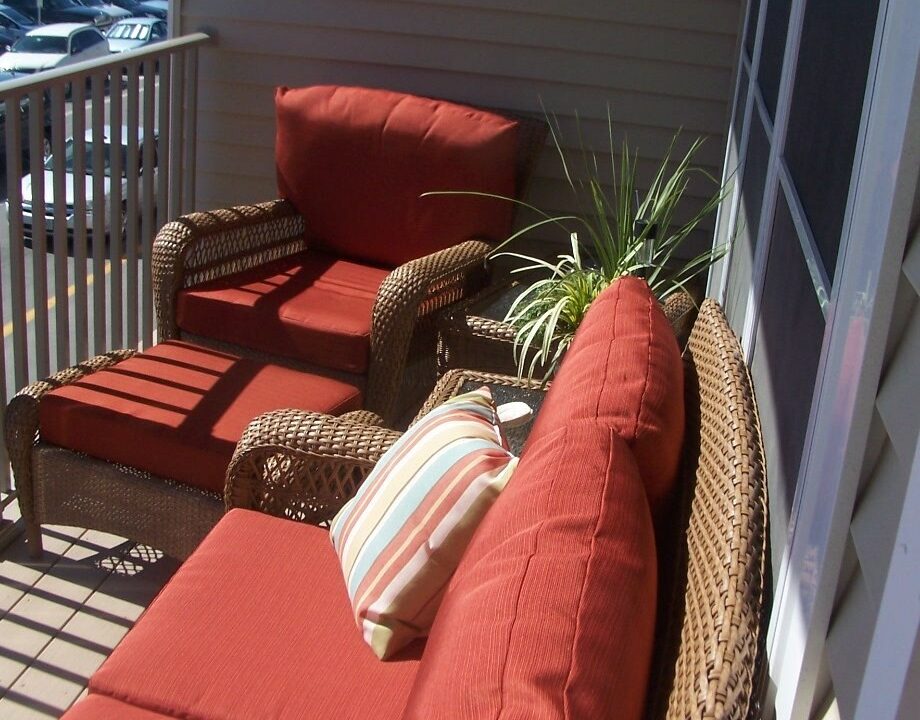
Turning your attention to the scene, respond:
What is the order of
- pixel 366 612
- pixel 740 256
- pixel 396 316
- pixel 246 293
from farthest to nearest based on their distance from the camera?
pixel 246 293 < pixel 396 316 < pixel 740 256 < pixel 366 612

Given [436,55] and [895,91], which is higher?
[895,91]

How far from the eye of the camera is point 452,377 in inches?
108

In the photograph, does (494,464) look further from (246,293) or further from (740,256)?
A: (246,293)

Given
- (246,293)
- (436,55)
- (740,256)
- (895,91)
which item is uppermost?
(895,91)

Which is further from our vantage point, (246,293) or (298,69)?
(298,69)

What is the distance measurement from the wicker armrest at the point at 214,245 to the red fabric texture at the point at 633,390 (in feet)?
6.06

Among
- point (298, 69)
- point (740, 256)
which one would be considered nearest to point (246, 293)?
point (298, 69)

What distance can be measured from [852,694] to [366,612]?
955mm

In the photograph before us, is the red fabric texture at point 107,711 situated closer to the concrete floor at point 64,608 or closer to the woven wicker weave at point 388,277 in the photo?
the concrete floor at point 64,608

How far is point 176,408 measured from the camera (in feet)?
8.52

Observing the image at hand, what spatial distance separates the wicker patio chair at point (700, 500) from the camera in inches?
43.4

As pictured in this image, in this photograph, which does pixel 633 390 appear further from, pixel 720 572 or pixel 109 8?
pixel 109 8

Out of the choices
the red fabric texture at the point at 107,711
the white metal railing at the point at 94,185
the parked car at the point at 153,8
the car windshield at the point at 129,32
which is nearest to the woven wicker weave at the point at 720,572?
the red fabric texture at the point at 107,711

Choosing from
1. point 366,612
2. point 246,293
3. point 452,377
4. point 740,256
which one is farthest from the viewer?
point 246,293
